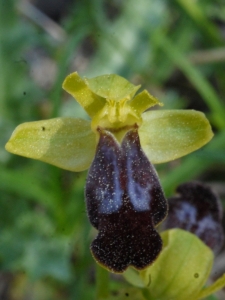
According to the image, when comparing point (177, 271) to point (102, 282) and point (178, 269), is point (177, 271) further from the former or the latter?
point (102, 282)

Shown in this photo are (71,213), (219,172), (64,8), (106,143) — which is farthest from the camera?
(64,8)

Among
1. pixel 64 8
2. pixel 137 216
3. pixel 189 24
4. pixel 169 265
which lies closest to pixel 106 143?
pixel 137 216

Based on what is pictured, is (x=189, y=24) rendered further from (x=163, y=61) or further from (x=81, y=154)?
(x=81, y=154)

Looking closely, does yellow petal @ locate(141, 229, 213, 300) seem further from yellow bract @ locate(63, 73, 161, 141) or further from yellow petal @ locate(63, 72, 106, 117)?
yellow petal @ locate(63, 72, 106, 117)

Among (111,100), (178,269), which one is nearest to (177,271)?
(178,269)

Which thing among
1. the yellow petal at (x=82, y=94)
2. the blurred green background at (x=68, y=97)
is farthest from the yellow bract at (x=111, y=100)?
the blurred green background at (x=68, y=97)

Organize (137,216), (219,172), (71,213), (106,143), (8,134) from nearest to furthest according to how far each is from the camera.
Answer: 1. (137,216)
2. (106,143)
3. (71,213)
4. (8,134)
5. (219,172)

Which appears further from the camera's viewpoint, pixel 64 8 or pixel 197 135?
pixel 64 8
